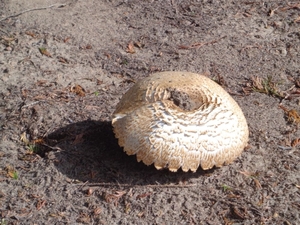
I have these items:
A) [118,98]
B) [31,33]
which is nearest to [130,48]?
[118,98]

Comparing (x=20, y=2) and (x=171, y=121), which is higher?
(x=171, y=121)

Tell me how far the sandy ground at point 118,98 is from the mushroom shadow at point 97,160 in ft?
0.04

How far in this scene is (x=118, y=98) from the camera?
5.22 meters

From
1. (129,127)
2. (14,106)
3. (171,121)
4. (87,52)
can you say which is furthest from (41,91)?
(171,121)

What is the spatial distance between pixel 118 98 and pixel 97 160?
3.68ft

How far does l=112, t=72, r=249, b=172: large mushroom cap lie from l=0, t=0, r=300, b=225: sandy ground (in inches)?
15.8

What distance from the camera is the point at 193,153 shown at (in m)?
3.71

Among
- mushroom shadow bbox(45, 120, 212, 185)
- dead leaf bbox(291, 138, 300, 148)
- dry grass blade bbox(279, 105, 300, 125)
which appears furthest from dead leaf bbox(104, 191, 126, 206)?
dry grass blade bbox(279, 105, 300, 125)

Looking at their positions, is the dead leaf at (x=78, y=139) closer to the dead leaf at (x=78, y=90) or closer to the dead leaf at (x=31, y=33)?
the dead leaf at (x=78, y=90)

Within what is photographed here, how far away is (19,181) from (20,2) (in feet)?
11.8

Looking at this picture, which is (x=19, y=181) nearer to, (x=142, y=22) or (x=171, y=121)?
(x=171, y=121)

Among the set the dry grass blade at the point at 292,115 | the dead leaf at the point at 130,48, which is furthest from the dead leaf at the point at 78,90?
the dry grass blade at the point at 292,115

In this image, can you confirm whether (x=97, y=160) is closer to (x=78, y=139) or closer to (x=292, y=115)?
(x=78, y=139)

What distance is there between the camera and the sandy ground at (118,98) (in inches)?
155
